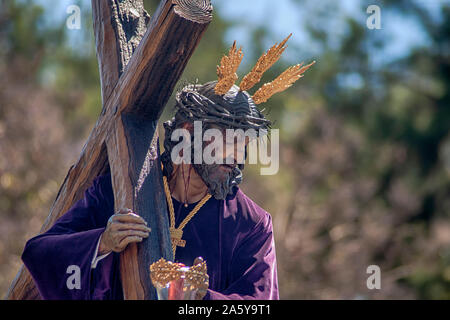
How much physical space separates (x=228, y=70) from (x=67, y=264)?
43.1 inches

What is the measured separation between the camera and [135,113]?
3314 millimetres

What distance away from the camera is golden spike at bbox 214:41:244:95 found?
10.3 ft

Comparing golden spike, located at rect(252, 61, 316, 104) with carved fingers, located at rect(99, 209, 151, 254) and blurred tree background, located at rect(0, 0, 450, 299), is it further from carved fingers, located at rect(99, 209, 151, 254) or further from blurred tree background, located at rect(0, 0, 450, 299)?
blurred tree background, located at rect(0, 0, 450, 299)

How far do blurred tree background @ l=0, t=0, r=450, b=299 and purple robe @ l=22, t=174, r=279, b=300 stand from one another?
6.45 meters

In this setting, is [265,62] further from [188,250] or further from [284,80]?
[188,250]

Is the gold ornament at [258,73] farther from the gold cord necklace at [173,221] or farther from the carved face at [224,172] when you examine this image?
the gold cord necklace at [173,221]

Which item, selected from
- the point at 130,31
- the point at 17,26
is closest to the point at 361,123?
the point at 17,26

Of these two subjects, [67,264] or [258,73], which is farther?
[258,73]

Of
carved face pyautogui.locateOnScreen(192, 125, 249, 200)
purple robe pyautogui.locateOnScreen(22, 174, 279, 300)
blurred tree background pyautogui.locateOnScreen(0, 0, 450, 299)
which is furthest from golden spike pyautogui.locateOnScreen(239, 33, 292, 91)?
blurred tree background pyautogui.locateOnScreen(0, 0, 450, 299)

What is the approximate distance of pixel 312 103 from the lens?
14.6 meters

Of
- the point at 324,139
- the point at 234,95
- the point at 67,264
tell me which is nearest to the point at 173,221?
the point at 67,264

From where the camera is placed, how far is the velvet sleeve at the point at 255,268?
3.00 metres

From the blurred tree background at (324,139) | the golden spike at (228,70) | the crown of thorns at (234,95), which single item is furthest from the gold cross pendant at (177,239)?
the blurred tree background at (324,139)

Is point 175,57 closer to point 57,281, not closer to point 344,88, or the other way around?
point 57,281
